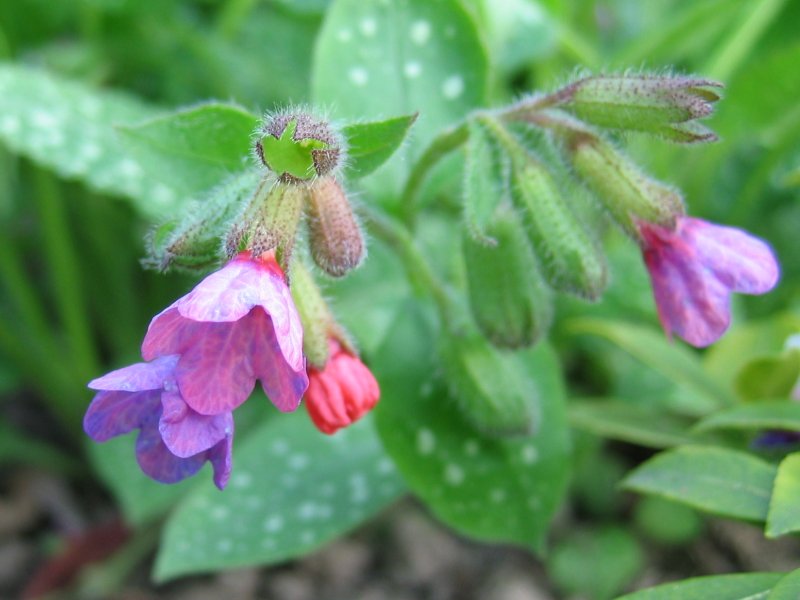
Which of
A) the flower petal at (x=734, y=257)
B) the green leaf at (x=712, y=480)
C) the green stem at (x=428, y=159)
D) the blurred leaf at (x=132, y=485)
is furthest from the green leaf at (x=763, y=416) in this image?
the blurred leaf at (x=132, y=485)

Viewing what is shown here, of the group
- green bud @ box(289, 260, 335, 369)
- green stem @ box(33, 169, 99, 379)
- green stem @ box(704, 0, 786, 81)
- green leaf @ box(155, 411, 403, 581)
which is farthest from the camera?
green stem @ box(704, 0, 786, 81)

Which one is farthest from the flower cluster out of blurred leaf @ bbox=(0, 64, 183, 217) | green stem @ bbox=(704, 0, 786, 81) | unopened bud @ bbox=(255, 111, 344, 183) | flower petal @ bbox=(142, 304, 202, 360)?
green stem @ bbox=(704, 0, 786, 81)

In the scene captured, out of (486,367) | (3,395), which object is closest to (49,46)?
(3,395)

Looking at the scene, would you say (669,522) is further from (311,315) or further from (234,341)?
(234,341)

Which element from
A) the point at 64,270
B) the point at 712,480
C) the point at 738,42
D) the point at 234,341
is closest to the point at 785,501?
the point at 712,480

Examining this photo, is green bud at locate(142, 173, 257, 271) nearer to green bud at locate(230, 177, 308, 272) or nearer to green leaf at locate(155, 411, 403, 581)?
green bud at locate(230, 177, 308, 272)

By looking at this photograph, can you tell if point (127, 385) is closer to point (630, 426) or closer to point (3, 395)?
point (630, 426)
